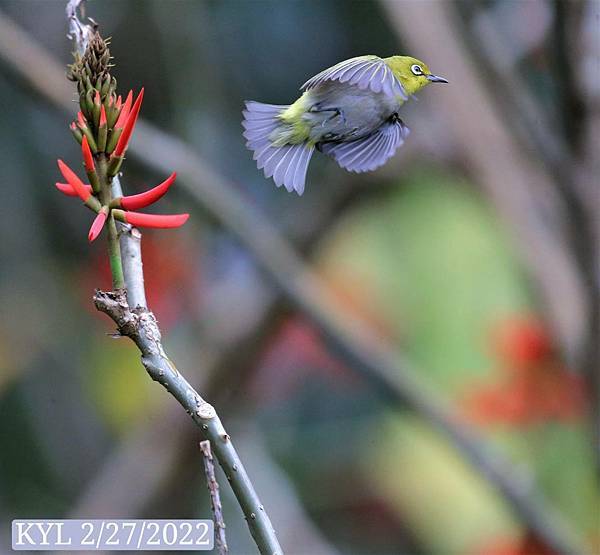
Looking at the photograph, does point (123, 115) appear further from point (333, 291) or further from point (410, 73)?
point (333, 291)

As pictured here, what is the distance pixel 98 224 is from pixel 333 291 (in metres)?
1.17

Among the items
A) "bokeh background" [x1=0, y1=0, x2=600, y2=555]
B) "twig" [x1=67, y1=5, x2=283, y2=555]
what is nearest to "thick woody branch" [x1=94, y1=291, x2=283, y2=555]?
"twig" [x1=67, y1=5, x2=283, y2=555]

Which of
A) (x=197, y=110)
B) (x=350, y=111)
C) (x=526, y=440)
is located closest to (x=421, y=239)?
(x=526, y=440)

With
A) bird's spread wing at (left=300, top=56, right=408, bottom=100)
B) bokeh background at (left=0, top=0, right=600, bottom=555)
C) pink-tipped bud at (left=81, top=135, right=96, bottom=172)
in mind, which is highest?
bird's spread wing at (left=300, top=56, right=408, bottom=100)

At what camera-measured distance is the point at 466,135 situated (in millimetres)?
941

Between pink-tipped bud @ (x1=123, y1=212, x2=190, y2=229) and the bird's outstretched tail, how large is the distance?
0.11 ft

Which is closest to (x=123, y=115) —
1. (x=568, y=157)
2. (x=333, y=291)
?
(x=568, y=157)

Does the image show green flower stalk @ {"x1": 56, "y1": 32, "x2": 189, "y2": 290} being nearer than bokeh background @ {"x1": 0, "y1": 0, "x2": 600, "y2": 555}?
Yes

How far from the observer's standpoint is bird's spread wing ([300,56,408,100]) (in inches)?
9.9

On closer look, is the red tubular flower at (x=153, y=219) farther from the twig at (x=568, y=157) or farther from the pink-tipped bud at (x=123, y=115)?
the twig at (x=568, y=157)

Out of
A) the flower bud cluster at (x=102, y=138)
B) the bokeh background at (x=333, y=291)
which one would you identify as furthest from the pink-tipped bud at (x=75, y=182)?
the bokeh background at (x=333, y=291)

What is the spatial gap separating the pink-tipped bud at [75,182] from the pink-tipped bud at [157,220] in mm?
11

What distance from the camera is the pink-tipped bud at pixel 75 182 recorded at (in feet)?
0.68

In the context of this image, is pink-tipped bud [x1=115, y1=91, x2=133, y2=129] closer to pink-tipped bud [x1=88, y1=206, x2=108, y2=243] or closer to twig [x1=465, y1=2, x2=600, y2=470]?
pink-tipped bud [x1=88, y1=206, x2=108, y2=243]
